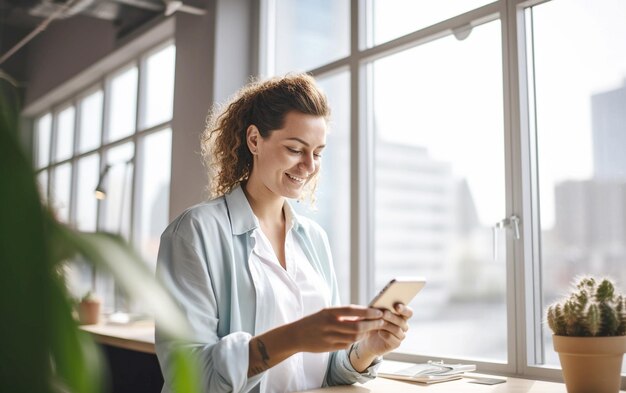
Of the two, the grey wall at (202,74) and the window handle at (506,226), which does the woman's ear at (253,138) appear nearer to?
the window handle at (506,226)

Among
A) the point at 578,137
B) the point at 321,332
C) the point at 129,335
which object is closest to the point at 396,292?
the point at 321,332

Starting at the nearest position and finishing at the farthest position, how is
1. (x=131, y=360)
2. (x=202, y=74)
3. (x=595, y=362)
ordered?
(x=595, y=362) → (x=131, y=360) → (x=202, y=74)

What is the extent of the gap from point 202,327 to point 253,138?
2.21 ft

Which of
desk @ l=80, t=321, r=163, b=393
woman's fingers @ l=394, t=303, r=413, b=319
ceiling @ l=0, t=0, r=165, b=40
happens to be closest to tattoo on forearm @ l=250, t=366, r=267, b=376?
woman's fingers @ l=394, t=303, r=413, b=319

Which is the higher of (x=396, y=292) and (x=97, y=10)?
(x=97, y=10)

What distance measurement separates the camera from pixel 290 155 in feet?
6.47

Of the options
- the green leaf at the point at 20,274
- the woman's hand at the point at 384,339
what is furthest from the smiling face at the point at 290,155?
the green leaf at the point at 20,274

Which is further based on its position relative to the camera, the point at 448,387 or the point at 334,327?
the point at 448,387

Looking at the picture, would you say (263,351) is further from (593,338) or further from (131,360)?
(131,360)

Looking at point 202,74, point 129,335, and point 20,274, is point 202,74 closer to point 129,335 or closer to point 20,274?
point 129,335

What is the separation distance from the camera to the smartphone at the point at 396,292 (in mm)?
1529

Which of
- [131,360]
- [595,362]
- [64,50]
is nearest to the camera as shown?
[595,362]

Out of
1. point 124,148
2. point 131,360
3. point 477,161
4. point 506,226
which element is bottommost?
point 131,360

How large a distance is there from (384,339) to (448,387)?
356 millimetres
